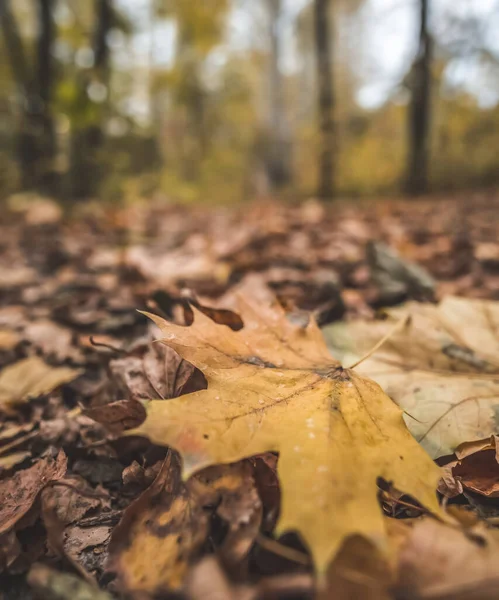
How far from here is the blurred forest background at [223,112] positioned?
4.50m

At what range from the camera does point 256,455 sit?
Answer: 0.52 meters

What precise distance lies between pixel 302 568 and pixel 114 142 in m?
4.96

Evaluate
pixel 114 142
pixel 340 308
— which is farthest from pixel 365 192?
pixel 340 308

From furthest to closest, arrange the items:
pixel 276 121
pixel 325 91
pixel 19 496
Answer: pixel 276 121 → pixel 325 91 → pixel 19 496

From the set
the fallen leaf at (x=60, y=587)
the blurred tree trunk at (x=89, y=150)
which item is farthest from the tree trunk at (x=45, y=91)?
the fallen leaf at (x=60, y=587)

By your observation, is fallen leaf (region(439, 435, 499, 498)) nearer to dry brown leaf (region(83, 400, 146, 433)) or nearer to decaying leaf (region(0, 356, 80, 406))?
dry brown leaf (region(83, 400, 146, 433))

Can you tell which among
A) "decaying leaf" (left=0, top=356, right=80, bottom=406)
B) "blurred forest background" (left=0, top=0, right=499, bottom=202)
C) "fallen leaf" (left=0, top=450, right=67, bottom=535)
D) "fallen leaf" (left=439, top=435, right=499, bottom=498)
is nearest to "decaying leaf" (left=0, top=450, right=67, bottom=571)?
"fallen leaf" (left=0, top=450, right=67, bottom=535)

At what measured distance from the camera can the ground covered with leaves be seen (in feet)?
1.24

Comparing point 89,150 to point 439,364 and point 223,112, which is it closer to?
point 439,364

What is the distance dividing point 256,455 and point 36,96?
19.3 ft

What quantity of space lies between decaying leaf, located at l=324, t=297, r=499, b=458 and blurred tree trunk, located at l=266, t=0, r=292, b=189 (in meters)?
9.37

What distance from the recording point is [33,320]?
4.21 feet

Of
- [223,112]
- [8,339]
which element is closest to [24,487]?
[8,339]

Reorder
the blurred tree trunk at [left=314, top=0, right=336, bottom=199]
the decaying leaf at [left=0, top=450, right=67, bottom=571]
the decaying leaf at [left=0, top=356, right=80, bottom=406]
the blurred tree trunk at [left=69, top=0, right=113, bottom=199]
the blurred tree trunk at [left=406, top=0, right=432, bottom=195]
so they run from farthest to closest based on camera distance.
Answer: the blurred tree trunk at [left=314, top=0, right=336, bottom=199] → the blurred tree trunk at [left=406, top=0, right=432, bottom=195] → the blurred tree trunk at [left=69, top=0, right=113, bottom=199] → the decaying leaf at [left=0, top=356, right=80, bottom=406] → the decaying leaf at [left=0, top=450, right=67, bottom=571]
